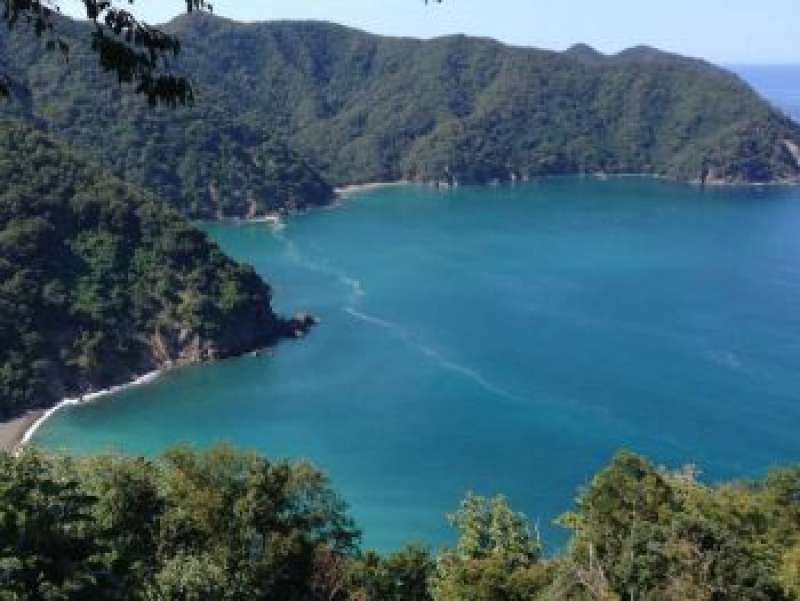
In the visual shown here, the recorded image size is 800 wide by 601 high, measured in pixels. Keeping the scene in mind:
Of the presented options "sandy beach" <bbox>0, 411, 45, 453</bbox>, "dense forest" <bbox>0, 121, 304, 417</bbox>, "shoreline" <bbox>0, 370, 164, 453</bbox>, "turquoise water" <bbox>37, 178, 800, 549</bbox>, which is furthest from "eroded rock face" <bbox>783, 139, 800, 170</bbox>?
"sandy beach" <bbox>0, 411, 45, 453</bbox>

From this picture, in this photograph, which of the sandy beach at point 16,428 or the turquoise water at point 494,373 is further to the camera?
the sandy beach at point 16,428

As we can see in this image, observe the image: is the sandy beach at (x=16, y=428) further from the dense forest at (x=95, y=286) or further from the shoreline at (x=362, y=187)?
the shoreline at (x=362, y=187)

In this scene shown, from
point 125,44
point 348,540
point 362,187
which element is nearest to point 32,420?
point 348,540

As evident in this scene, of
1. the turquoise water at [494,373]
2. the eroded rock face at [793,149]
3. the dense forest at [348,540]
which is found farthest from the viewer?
the eroded rock face at [793,149]

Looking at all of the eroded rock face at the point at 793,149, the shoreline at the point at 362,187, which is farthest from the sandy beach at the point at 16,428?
the eroded rock face at the point at 793,149

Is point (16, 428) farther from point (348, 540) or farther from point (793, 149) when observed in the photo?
point (793, 149)

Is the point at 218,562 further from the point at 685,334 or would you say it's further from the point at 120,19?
the point at 685,334
